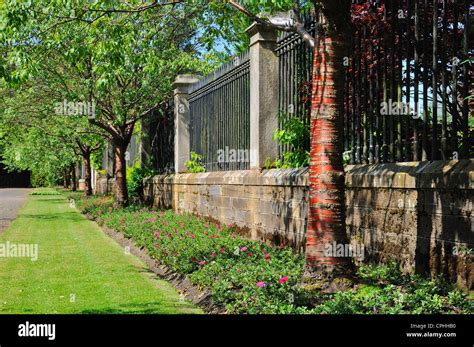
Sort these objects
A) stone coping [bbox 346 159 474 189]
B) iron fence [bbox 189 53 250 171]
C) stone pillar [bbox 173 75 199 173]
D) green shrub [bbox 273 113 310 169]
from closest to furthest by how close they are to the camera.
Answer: stone coping [bbox 346 159 474 189] < green shrub [bbox 273 113 310 169] < iron fence [bbox 189 53 250 171] < stone pillar [bbox 173 75 199 173]

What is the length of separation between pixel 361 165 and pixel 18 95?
14675 mm

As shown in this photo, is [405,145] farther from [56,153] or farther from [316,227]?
[56,153]

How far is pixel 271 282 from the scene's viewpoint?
635 centimetres

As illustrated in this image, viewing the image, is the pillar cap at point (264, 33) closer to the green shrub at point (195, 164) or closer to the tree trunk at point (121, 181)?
the green shrub at point (195, 164)

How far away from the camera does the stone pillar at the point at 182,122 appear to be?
1612cm

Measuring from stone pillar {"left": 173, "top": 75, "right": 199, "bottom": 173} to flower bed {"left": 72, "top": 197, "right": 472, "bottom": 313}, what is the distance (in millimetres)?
5424

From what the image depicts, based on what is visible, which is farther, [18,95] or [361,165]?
[18,95]

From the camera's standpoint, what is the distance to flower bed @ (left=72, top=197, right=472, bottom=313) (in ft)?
16.7

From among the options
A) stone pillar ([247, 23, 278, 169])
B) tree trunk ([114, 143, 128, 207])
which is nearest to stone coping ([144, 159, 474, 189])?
stone pillar ([247, 23, 278, 169])

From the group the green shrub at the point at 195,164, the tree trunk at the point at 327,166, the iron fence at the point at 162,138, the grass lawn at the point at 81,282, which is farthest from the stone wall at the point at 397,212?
the iron fence at the point at 162,138

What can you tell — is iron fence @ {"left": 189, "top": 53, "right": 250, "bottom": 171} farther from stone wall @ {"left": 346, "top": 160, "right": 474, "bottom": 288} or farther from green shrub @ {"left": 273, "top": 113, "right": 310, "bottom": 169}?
stone wall @ {"left": 346, "top": 160, "right": 474, "bottom": 288}

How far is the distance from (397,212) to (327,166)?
90 centimetres
